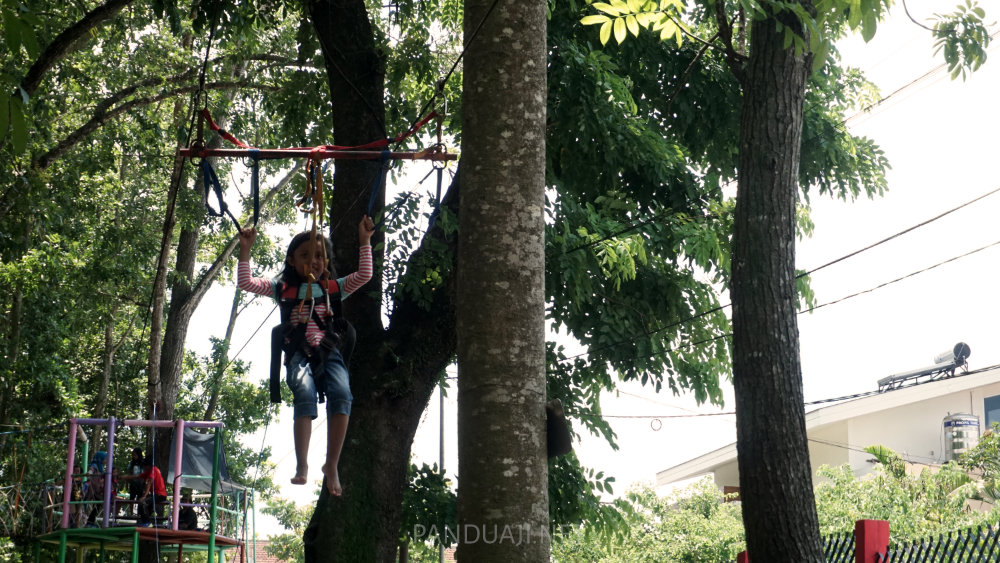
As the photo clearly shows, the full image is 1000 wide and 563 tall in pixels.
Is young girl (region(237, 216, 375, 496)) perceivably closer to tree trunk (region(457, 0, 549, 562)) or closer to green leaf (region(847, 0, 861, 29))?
tree trunk (region(457, 0, 549, 562))

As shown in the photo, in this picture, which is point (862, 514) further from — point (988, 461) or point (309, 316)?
point (309, 316)

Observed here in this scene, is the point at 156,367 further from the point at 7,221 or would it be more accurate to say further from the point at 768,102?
the point at 768,102

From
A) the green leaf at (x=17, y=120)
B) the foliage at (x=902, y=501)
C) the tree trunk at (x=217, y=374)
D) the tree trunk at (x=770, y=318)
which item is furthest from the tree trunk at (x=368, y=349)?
the tree trunk at (x=217, y=374)

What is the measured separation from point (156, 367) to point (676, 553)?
435 inches

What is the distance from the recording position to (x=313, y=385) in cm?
630

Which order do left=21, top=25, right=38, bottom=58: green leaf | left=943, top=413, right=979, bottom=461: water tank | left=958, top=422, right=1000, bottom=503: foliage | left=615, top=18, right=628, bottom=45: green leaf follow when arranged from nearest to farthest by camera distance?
left=21, top=25, right=38, bottom=58: green leaf, left=615, top=18, right=628, bottom=45: green leaf, left=958, top=422, right=1000, bottom=503: foliage, left=943, top=413, right=979, bottom=461: water tank

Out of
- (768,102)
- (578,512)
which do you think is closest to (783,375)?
(768,102)

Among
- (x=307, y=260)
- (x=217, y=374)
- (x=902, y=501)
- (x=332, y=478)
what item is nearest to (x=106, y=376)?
(x=217, y=374)

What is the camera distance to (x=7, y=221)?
14.9m

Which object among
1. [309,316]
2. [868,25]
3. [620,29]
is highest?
[620,29]

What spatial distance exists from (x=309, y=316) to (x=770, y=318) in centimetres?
280

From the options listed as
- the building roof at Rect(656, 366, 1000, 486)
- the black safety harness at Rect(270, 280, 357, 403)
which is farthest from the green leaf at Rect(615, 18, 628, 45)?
the building roof at Rect(656, 366, 1000, 486)

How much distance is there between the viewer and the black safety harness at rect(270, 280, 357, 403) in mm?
6301

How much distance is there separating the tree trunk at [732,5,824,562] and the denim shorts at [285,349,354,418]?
239cm
